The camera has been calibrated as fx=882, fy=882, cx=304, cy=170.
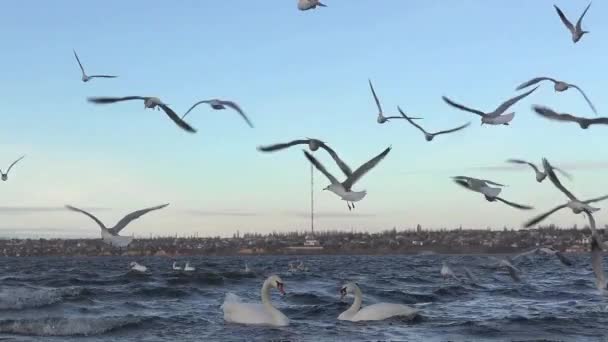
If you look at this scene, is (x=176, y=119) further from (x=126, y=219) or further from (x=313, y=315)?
(x=313, y=315)

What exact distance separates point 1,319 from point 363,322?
29.8ft

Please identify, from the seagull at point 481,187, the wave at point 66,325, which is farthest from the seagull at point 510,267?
the wave at point 66,325

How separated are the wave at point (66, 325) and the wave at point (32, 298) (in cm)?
475

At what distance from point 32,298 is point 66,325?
28.5 ft

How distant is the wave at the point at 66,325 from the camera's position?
19906mm

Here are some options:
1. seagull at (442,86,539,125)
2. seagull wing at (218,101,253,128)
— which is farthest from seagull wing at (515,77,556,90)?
seagull wing at (218,101,253,128)

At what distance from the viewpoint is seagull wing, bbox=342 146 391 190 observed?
1195cm

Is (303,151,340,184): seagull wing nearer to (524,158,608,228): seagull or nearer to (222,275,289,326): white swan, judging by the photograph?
(524,158,608,228): seagull

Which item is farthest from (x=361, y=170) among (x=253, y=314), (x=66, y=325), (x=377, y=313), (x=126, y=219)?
(x=66, y=325)

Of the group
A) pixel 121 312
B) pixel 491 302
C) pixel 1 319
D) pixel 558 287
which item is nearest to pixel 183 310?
pixel 121 312

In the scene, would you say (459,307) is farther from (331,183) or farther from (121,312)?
(331,183)

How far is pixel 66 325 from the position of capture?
68.9 feet

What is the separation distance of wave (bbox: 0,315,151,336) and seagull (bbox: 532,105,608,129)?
12.7m

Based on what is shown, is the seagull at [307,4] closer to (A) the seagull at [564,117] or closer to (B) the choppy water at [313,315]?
(A) the seagull at [564,117]
